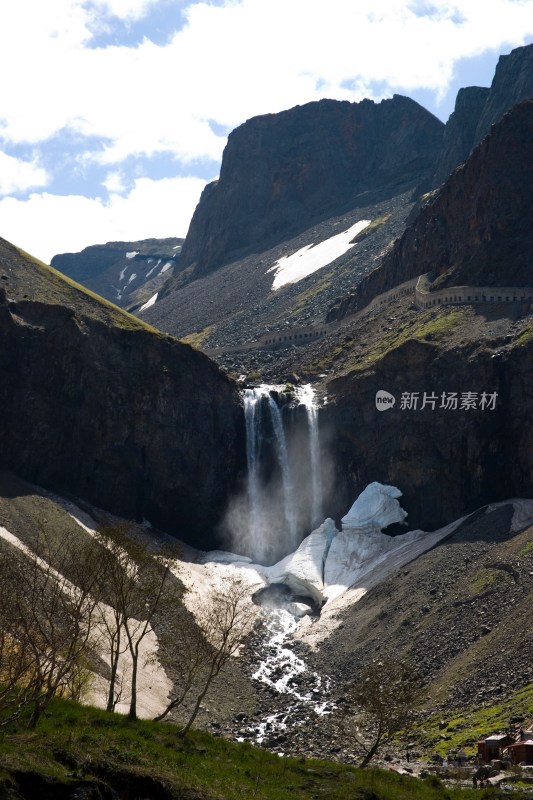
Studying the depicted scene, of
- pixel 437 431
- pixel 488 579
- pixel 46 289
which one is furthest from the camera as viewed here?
pixel 46 289

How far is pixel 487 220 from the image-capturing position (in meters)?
127

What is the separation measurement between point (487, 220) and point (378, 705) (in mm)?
88886

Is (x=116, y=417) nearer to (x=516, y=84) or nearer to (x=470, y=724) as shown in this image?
(x=470, y=724)

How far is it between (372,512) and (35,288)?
143ft

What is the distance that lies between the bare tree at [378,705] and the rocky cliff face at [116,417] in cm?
3733

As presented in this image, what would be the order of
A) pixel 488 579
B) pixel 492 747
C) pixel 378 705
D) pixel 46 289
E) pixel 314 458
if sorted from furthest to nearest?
pixel 46 289, pixel 314 458, pixel 488 579, pixel 492 747, pixel 378 705

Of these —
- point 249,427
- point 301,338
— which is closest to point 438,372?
point 249,427

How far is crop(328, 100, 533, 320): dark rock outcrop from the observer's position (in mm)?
123688

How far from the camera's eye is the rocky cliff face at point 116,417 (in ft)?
329

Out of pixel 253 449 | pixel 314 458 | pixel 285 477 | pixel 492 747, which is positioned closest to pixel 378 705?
pixel 492 747

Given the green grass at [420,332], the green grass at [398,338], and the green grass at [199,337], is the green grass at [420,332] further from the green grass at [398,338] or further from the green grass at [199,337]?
the green grass at [199,337]

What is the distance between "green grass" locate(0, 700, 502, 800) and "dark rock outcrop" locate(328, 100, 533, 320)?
288ft

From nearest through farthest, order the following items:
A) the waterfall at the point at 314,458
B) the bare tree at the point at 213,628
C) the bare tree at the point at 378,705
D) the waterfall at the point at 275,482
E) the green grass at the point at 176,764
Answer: the green grass at the point at 176,764
the bare tree at the point at 378,705
the bare tree at the point at 213,628
the waterfall at the point at 275,482
the waterfall at the point at 314,458

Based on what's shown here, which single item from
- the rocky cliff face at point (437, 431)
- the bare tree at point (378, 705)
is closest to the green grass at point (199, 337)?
the rocky cliff face at point (437, 431)
